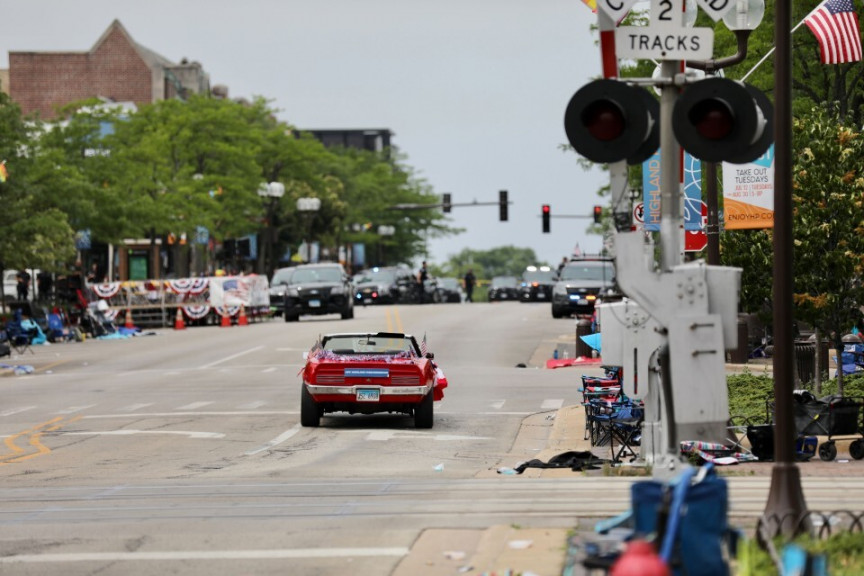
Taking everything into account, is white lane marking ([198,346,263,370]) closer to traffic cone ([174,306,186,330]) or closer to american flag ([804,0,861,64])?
traffic cone ([174,306,186,330])

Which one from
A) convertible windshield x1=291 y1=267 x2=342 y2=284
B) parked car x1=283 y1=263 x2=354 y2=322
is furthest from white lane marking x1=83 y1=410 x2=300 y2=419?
convertible windshield x1=291 y1=267 x2=342 y2=284

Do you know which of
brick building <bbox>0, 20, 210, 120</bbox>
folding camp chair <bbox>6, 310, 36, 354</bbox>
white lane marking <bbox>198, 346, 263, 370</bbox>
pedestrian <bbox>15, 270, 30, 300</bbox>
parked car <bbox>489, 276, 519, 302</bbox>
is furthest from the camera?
brick building <bbox>0, 20, 210, 120</bbox>

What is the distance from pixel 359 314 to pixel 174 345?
15830 mm

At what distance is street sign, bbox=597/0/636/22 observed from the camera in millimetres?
→ 11156

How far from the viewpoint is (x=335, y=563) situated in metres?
9.95

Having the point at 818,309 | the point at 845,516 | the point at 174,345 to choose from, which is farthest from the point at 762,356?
the point at 845,516

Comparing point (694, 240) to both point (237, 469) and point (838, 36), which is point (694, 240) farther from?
point (237, 469)

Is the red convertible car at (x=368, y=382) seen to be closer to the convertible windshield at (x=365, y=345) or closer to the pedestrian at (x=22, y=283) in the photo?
the convertible windshield at (x=365, y=345)

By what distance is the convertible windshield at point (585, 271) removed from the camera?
169ft

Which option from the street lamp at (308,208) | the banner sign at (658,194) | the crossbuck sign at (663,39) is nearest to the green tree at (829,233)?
the banner sign at (658,194)

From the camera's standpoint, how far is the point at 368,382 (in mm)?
20844

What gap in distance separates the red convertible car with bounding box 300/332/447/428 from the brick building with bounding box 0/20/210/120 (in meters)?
81.6

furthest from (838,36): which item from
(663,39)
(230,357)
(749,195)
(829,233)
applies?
(230,357)

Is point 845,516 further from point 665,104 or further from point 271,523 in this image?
point 271,523
